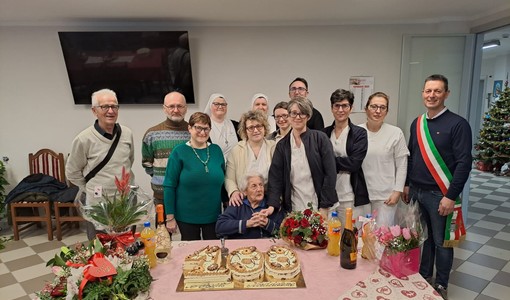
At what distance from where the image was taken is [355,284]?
4.86 ft

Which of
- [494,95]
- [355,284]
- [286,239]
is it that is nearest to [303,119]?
[286,239]

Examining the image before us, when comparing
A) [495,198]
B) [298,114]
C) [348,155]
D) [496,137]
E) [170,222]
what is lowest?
[495,198]

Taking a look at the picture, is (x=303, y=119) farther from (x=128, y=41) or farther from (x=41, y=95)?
(x=41, y=95)

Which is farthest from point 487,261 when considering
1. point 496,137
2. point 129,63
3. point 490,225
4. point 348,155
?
point 496,137

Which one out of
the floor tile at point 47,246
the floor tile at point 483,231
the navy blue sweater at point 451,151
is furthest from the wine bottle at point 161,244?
the floor tile at point 483,231

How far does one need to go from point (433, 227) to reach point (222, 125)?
1809mm

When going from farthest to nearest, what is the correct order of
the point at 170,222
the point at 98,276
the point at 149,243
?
the point at 170,222 → the point at 149,243 → the point at 98,276

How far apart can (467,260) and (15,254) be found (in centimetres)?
446

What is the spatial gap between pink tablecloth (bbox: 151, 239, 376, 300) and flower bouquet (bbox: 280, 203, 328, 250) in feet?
0.14

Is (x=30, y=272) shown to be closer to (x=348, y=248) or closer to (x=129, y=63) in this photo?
(x=129, y=63)

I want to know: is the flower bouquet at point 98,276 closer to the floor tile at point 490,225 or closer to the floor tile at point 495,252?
the floor tile at point 495,252

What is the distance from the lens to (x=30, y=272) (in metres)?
3.05

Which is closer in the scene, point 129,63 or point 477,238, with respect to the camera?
point 477,238

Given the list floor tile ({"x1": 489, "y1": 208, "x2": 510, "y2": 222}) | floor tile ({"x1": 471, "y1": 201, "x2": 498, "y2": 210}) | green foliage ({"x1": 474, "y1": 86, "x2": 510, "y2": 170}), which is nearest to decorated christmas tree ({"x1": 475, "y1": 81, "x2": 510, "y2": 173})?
green foliage ({"x1": 474, "y1": 86, "x2": 510, "y2": 170})
